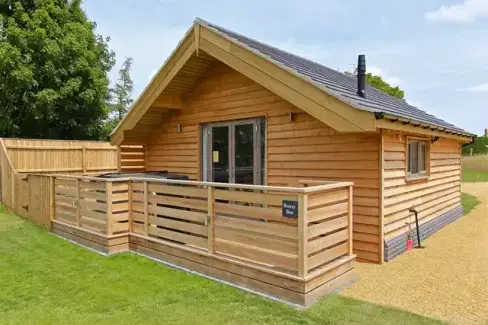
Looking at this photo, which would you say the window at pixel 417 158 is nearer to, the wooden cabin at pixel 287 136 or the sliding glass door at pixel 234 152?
the wooden cabin at pixel 287 136

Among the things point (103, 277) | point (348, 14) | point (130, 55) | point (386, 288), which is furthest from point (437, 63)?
point (130, 55)

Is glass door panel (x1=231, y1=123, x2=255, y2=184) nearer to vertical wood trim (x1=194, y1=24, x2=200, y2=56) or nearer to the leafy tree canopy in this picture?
vertical wood trim (x1=194, y1=24, x2=200, y2=56)

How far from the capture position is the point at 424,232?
7.61m

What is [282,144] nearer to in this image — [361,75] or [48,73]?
[361,75]

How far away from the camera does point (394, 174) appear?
20.7 ft

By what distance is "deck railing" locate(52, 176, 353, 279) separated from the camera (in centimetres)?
437

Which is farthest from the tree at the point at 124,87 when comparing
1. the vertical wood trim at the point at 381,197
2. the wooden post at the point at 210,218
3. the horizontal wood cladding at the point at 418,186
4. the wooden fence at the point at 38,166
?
the vertical wood trim at the point at 381,197

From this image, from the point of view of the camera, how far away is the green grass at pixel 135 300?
3930 mm

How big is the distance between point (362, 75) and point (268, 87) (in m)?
1.81

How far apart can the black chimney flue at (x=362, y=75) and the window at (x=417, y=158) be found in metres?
1.38

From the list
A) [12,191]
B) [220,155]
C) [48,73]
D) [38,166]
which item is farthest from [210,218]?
[48,73]

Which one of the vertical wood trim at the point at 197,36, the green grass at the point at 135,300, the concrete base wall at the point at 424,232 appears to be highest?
the vertical wood trim at the point at 197,36

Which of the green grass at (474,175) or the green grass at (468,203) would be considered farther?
the green grass at (474,175)

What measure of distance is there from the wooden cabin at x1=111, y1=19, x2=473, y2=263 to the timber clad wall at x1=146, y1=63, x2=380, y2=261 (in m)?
0.02
